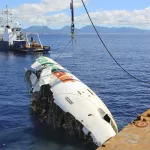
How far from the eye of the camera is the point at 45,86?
4175 cm

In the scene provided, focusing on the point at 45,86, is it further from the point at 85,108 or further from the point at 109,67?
the point at 109,67

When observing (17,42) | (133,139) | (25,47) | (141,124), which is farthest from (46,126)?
(17,42)

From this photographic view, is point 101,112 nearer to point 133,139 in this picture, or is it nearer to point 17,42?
point 133,139

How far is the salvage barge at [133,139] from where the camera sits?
15609mm

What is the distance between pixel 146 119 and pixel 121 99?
34.7m

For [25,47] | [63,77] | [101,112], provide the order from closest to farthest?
[101,112] → [63,77] → [25,47]

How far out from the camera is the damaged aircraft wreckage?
3142cm

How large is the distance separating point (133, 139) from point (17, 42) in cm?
12813

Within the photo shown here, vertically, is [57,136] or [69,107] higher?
[69,107]

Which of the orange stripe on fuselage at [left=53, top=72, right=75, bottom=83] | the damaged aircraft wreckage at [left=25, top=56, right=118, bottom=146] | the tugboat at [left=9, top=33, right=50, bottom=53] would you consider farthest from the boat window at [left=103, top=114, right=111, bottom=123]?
the tugboat at [left=9, top=33, right=50, bottom=53]

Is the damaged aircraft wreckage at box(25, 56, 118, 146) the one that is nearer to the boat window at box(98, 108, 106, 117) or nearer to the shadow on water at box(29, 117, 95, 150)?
the boat window at box(98, 108, 106, 117)

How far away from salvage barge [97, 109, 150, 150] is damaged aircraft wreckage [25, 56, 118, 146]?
11645mm

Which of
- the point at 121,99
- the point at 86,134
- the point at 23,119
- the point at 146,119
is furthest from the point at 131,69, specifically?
the point at 146,119

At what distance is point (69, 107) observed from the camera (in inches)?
1377
